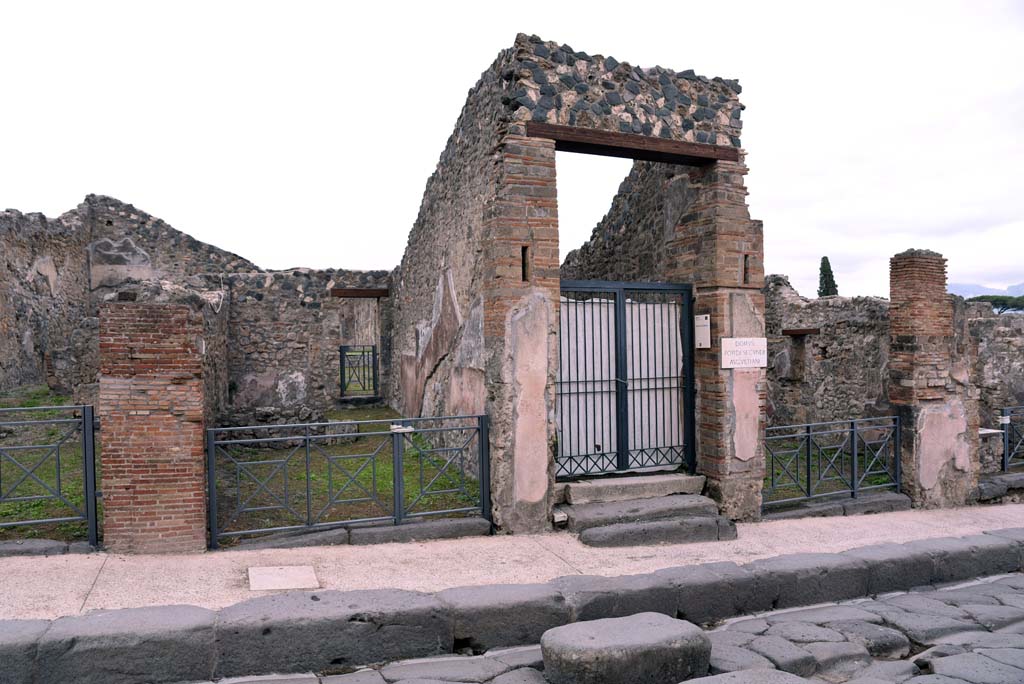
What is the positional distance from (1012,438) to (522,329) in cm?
920

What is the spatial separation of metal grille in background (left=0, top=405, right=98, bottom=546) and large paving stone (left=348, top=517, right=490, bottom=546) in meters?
2.15

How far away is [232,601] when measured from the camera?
478 cm

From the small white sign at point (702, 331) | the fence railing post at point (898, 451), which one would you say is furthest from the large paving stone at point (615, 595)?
the fence railing post at point (898, 451)

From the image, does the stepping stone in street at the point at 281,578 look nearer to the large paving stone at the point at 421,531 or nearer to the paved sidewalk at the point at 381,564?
the paved sidewalk at the point at 381,564

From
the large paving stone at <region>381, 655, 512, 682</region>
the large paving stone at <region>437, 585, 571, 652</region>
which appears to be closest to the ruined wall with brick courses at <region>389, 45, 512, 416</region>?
the large paving stone at <region>437, 585, 571, 652</region>

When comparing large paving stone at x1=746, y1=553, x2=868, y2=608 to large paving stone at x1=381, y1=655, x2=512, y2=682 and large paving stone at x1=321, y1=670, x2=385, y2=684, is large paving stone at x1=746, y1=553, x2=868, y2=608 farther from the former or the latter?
large paving stone at x1=321, y1=670, x2=385, y2=684

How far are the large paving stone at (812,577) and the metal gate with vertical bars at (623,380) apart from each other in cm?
202

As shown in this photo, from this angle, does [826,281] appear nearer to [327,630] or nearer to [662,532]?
[662,532]

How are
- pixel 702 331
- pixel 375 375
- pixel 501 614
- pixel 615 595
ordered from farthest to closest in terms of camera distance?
pixel 375 375 → pixel 702 331 → pixel 615 595 → pixel 501 614

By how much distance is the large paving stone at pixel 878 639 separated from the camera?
501 centimetres

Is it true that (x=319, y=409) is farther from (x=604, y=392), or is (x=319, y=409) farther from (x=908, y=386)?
(x=908, y=386)

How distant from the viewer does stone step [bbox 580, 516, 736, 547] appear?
6.57m

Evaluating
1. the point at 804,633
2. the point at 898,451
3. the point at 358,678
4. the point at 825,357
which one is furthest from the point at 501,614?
the point at 825,357

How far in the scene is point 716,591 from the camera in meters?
5.59
